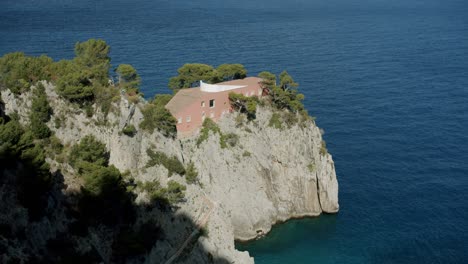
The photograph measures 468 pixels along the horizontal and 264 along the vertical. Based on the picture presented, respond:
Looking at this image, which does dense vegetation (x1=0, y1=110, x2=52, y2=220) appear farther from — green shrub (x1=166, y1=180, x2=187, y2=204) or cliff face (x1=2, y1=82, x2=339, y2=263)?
green shrub (x1=166, y1=180, x2=187, y2=204)

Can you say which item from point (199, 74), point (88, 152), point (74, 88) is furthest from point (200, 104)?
point (88, 152)

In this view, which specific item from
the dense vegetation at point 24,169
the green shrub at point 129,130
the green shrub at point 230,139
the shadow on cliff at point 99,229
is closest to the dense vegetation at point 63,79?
the green shrub at point 129,130

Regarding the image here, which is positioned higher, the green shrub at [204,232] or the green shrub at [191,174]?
the green shrub at [191,174]

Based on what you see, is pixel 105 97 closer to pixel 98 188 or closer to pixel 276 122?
pixel 98 188

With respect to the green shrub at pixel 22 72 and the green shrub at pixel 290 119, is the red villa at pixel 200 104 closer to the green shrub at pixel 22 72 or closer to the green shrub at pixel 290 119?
the green shrub at pixel 290 119

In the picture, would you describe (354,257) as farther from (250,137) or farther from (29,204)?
(29,204)

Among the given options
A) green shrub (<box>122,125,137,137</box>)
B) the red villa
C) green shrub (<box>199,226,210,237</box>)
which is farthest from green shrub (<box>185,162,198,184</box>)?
green shrub (<box>122,125,137,137</box>)
